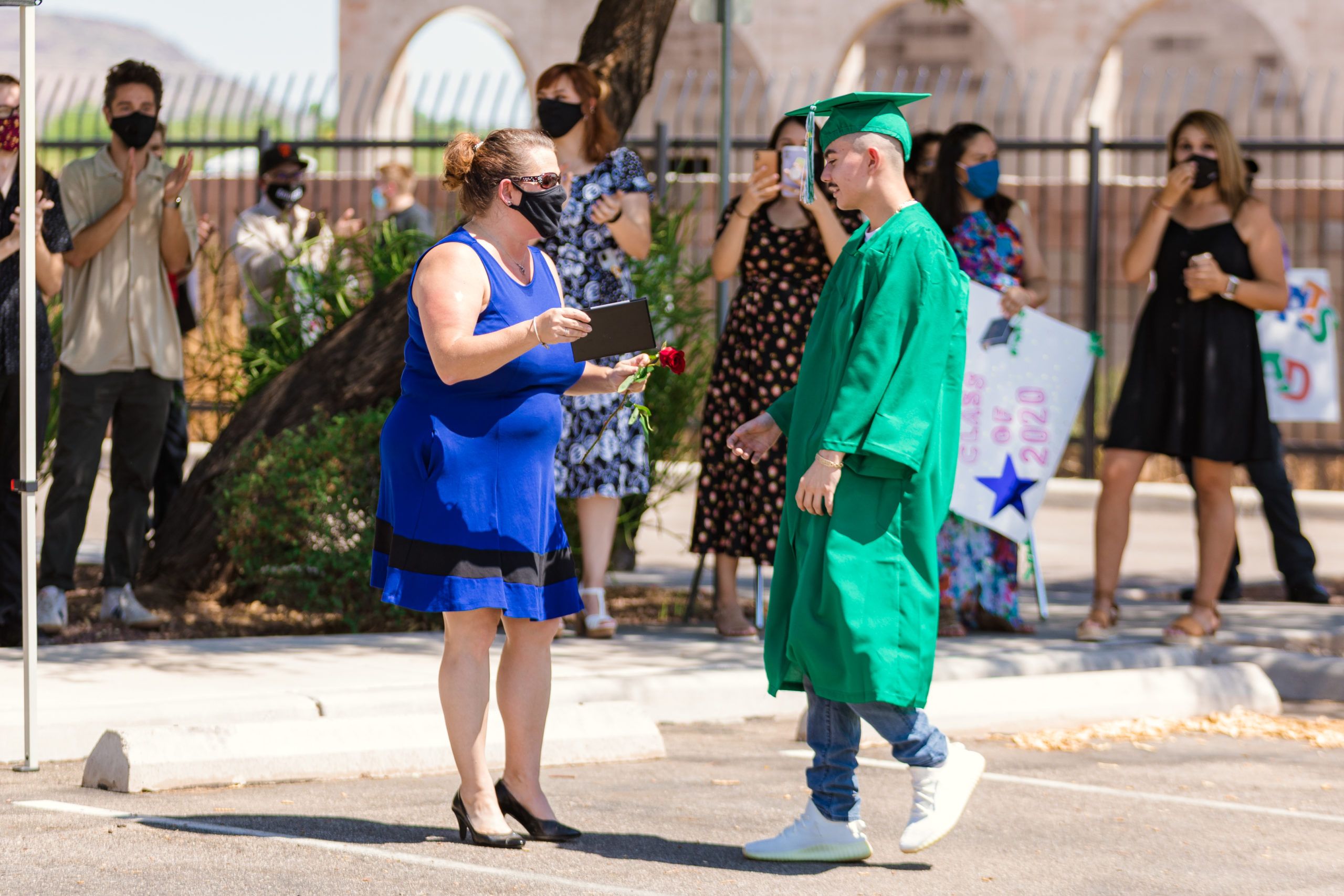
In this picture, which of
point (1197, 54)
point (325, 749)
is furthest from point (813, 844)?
point (1197, 54)

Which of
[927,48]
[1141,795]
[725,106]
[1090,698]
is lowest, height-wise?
[1141,795]

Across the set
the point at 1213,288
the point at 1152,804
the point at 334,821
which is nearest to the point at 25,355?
the point at 334,821

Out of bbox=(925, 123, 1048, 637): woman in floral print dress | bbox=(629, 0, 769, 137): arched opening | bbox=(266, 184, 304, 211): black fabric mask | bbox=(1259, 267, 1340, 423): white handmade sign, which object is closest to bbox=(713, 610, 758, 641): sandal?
bbox=(925, 123, 1048, 637): woman in floral print dress

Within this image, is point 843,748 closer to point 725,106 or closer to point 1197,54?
point 725,106

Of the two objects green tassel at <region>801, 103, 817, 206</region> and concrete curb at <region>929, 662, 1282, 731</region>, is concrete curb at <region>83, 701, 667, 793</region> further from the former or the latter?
green tassel at <region>801, 103, 817, 206</region>

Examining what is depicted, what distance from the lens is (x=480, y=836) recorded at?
454cm

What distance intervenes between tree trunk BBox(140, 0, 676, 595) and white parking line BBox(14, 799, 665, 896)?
3.19m

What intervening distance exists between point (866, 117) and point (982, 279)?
357cm

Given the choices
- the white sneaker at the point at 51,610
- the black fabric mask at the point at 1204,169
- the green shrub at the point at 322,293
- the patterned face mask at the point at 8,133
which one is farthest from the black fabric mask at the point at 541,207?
the green shrub at the point at 322,293

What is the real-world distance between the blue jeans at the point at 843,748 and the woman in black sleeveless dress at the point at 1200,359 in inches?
130

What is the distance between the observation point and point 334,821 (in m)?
4.83

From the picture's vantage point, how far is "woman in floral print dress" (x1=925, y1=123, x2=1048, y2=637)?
7.76 metres

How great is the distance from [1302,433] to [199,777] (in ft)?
43.7

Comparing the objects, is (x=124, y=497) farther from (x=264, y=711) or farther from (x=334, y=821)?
(x=334, y=821)
